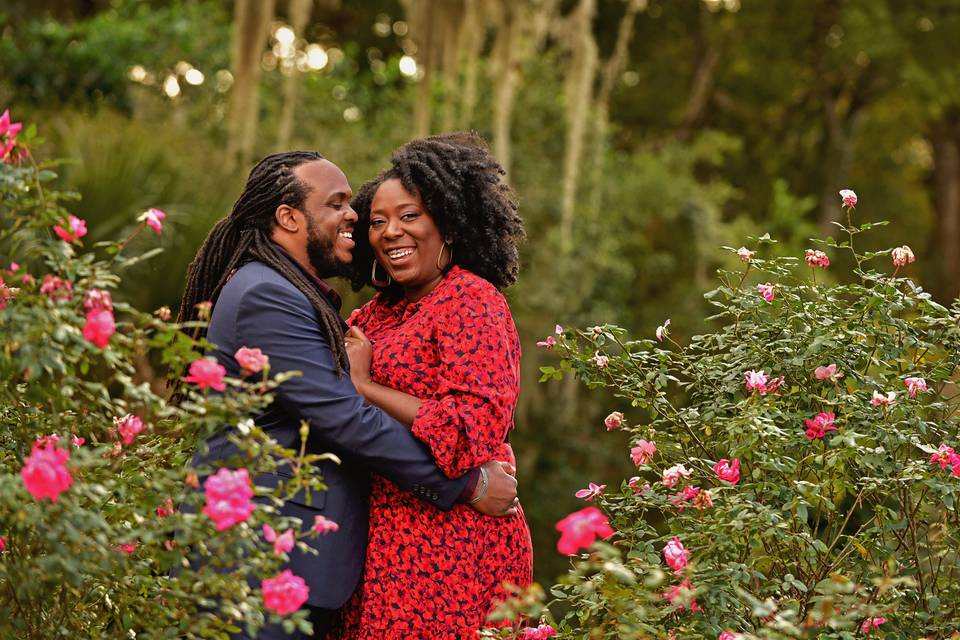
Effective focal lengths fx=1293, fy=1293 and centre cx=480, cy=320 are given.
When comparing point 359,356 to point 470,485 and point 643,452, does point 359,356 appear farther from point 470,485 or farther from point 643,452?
point 643,452

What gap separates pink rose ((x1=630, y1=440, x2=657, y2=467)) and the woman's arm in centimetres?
62

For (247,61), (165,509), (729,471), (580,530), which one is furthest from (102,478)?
(247,61)

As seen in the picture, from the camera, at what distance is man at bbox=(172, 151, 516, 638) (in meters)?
3.21

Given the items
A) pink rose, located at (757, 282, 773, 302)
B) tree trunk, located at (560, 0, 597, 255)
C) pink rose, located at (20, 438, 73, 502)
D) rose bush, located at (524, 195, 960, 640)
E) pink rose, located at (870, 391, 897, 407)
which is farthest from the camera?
tree trunk, located at (560, 0, 597, 255)

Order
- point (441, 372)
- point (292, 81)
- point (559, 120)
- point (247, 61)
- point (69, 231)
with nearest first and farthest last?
point (69, 231), point (441, 372), point (247, 61), point (292, 81), point (559, 120)

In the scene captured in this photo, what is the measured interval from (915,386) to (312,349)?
154 cm

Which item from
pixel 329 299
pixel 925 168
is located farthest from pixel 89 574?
pixel 925 168

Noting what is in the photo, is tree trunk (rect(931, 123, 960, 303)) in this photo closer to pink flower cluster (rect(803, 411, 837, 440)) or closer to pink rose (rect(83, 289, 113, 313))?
pink flower cluster (rect(803, 411, 837, 440))

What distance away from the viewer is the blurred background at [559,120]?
10531 mm

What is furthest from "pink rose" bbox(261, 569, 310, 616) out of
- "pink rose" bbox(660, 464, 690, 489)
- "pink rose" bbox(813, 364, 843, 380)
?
"pink rose" bbox(813, 364, 843, 380)

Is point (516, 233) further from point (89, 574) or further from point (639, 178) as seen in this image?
point (639, 178)

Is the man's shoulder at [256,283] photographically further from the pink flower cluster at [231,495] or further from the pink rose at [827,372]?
the pink rose at [827,372]

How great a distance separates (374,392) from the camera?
338 centimetres

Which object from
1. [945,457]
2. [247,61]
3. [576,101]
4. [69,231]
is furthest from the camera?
[576,101]
